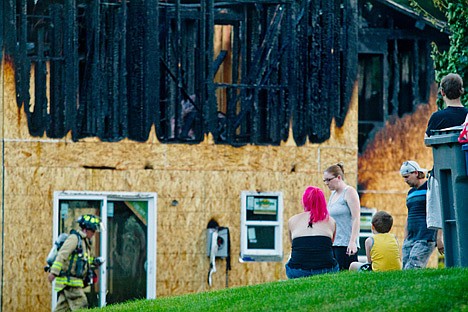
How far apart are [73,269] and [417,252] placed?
19.5 feet

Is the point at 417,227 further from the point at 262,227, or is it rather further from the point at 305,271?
the point at 262,227

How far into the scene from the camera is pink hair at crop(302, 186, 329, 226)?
1542 cm

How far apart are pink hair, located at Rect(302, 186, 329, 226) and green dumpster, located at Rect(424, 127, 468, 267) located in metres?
1.81

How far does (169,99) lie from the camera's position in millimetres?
23375

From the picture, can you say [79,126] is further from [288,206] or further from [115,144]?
[288,206]

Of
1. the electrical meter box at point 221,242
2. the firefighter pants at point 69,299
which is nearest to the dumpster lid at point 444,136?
the firefighter pants at point 69,299

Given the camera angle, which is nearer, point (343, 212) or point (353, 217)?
point (353, 217)

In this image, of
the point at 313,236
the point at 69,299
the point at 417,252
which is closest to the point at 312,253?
the point at 313,236

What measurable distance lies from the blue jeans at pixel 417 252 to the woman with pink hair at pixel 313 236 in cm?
85

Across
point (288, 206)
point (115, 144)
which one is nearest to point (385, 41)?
point (288, 206)

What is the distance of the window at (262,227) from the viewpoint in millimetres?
23688

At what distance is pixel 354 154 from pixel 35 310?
21.1ft

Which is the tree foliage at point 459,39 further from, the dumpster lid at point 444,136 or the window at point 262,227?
the dumpster lid at point 444,136

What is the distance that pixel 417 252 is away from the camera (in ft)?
50.5
